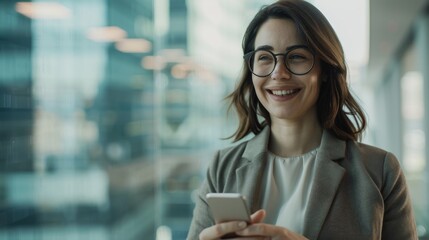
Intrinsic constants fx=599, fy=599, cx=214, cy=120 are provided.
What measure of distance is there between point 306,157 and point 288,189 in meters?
0.10

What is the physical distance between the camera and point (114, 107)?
649 cm

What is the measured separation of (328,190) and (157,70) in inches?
209

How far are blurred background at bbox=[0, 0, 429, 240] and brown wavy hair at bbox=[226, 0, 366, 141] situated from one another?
3992 mm

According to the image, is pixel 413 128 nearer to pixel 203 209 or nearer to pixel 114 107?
pixel 114 107

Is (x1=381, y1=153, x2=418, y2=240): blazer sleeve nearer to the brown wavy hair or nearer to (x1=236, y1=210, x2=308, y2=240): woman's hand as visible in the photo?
the brown wavy hair

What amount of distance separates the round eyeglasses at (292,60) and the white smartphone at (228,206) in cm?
37

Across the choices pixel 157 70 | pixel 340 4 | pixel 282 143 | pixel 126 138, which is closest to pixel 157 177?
pixel 126 138

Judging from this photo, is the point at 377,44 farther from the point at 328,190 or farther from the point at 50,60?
the point at 328,190

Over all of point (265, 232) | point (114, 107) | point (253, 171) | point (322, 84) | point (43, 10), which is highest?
point (43, 10)

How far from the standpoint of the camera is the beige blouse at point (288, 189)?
59.2 inches

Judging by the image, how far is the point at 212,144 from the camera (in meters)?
6.89

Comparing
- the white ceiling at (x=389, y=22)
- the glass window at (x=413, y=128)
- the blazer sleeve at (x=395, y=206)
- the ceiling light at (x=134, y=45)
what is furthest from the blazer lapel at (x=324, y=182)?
the glass window at (x=413, y=128)

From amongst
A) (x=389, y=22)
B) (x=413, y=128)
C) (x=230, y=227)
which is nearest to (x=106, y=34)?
(x=389, y=22)

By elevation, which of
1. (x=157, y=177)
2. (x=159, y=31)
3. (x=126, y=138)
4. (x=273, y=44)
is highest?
(x=159, y=31)
